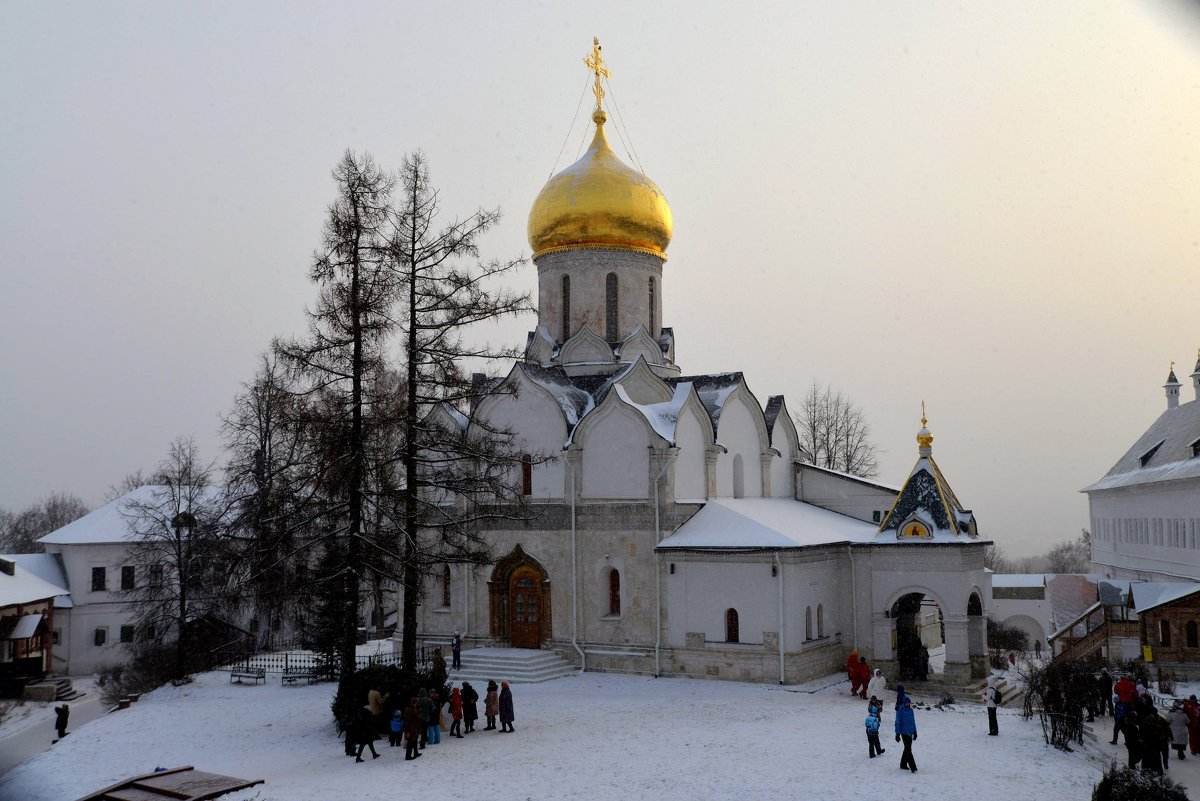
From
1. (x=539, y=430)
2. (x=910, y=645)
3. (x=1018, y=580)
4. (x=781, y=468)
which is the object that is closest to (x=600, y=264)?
(x=539, y=430)

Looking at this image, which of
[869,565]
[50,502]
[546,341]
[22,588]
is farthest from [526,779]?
[50,502]

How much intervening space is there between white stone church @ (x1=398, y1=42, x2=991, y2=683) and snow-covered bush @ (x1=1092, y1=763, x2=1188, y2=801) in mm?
10464

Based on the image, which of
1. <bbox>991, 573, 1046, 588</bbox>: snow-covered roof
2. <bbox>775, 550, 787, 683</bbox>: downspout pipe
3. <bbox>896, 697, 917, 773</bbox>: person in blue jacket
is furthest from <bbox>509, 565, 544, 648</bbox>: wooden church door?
<bbox>991, 573, 1046, 588</bbox>: snow-covered roof

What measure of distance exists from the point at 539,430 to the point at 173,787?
1429 cm

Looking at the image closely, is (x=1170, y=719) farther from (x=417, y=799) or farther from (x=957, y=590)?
(x=417, y=799)

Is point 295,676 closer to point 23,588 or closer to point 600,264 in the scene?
point 600,264

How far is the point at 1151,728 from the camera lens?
14219 millimetres

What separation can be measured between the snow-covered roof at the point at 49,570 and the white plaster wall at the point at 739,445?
26205 mm

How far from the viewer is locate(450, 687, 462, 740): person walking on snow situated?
16.8 metres

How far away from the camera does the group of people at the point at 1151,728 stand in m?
14.2

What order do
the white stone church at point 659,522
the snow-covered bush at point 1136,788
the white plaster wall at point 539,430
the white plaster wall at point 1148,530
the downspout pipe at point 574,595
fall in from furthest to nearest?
the white plaster wall at point 1148,530 → the white plaster wall at point 539,430 → the downspout pipe at point 574,595 → the white stone church at point 659,522 → the snow-covered bush at point 1136,788

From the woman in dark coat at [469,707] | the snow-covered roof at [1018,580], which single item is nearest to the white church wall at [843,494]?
the woman in dark coat at [469,707]

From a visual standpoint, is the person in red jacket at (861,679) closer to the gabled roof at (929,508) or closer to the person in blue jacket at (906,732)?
the gabled roof at (929,508)

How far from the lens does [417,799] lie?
42.8ft
